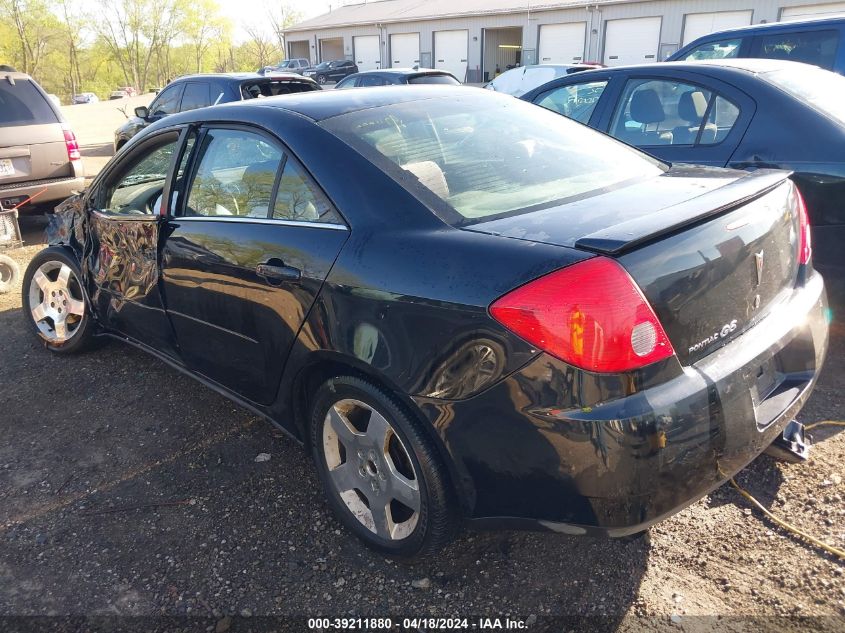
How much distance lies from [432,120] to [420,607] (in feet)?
6.18

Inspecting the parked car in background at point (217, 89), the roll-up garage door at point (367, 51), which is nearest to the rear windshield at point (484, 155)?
the parked car in background at point (217, 89)

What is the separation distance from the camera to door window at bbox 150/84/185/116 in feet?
35.2

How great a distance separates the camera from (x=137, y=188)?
12.5ft

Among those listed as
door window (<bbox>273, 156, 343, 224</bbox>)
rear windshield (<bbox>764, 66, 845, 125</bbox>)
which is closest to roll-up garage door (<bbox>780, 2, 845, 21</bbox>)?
rear windshield (<bbox>764, 66, 845, 125</bbox>)

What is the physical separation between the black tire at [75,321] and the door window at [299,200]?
6.83 feet

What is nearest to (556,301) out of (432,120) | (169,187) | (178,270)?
(432,120)

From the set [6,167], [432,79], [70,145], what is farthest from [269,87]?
[432,79]

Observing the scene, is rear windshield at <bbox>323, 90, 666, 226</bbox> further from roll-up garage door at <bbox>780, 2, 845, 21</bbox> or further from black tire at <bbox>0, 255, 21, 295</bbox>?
roll-up garage door at <bbox>780, 2, 845, 21</bbox>

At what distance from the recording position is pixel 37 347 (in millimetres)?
4520

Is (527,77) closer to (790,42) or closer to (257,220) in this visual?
(790,42)

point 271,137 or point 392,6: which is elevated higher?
point 392,6

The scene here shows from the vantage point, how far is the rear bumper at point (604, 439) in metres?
1.77

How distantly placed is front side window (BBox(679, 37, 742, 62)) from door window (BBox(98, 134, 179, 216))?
5.80 meters

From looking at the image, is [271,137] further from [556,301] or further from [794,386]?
[794,386]
